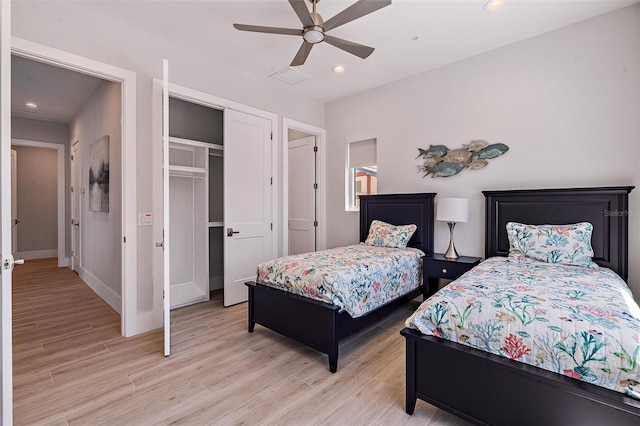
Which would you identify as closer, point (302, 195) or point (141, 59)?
point (141, 59)

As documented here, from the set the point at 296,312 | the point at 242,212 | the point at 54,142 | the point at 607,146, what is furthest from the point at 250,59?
the point at 54,142

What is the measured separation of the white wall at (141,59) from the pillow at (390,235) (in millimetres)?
2329

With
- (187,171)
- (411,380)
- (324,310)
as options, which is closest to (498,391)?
(411,380)

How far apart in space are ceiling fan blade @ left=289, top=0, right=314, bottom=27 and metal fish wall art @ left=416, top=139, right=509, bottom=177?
2.28 metres

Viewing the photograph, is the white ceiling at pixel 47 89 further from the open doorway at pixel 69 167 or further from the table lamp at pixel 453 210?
the table lamp at pixel 453 210

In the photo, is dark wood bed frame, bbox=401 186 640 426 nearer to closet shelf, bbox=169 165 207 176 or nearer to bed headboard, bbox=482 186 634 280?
bed headboard, bbox=482 186 634 280

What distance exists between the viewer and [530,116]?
317 centimetres

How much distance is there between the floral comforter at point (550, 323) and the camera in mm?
1295

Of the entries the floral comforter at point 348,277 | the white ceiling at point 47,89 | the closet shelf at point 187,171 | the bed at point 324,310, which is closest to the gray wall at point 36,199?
the white ceiling at point 47,89

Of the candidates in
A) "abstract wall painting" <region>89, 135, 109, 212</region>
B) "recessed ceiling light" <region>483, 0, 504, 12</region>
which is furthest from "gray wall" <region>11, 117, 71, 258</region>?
"recessed ceiling light" <region>483, 0, 504, 12</region>

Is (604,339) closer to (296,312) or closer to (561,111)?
(296,312)

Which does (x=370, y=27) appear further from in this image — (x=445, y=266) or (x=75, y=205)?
(x=75, y=205)

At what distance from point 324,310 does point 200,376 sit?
40.8 inches

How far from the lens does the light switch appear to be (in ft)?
9.84
